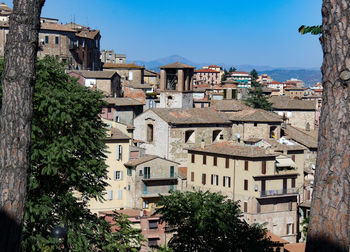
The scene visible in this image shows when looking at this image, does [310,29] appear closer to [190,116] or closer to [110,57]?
[190,116]

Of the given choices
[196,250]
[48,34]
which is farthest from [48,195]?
[48,34]

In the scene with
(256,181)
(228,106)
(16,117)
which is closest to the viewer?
(16,117)

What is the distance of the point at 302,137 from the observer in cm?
4881

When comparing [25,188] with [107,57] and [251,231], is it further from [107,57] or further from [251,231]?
[107,57]

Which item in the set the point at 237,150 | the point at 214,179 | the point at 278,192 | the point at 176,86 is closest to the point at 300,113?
the point at 176,86

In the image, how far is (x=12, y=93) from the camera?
622cm

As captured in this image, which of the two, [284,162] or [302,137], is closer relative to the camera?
[284,162]

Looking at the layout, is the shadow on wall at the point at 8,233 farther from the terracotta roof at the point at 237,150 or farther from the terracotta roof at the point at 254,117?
the terracotta roof at the point at 254,117

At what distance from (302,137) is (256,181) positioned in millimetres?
13827

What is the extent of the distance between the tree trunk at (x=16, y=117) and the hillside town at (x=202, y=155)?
19307mm

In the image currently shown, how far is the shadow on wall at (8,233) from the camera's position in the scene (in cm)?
579

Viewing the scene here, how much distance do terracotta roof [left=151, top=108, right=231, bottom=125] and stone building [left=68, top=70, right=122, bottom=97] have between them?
12076 mm

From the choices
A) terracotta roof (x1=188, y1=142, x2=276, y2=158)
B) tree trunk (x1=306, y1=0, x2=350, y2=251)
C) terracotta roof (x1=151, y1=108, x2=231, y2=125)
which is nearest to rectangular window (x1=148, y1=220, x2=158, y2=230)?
terracotta roof (x1=188, y1=142, x2=276, y2=158)

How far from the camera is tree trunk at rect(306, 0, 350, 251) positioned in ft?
15.5
